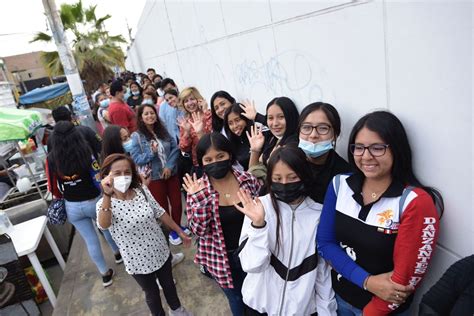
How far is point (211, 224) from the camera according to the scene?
6.74 ft

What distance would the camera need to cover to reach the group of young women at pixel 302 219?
4.55 ft

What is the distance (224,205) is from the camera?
205cm

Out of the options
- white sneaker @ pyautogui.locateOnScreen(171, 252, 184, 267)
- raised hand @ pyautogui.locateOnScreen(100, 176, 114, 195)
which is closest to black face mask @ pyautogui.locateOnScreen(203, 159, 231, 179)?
raised hand @ pyautogui.locateOnScreen(100, 176, 114, 195)

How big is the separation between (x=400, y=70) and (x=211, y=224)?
1450 millimetres

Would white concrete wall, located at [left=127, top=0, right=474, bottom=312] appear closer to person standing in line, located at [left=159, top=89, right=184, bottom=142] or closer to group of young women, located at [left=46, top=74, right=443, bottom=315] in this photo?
group of young women, located at [left=46, top=74, right=443, bottom=315]

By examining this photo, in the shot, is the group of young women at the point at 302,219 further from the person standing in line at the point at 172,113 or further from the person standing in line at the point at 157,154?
the person standing in line at the point at 172,113

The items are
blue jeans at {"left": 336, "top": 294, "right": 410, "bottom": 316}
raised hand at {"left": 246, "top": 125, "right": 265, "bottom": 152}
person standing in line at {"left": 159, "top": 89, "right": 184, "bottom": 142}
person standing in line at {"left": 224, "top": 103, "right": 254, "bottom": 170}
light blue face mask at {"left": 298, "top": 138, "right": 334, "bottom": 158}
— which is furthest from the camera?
person standing in line at {"left": 159, "top": 89, "right": 184, "bottom": 142}

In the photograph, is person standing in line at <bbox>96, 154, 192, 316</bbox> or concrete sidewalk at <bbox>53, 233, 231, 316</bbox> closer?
person standing in line at <bbox>96, 154, 192, 316</bbox>

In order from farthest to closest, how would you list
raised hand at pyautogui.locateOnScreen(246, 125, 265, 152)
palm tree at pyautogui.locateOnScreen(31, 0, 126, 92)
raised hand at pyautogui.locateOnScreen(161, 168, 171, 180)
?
palm tree at pyautogui.locateOnScreen(31, 0, 126, 92) → raised hand at pyautogui.locateOnScreen(161, 168, 171, 180) → raised hand at pyautogui.locateOnScreen(246, 125, 265, 152)

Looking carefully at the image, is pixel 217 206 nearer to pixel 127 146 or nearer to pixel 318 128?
pixel 318 128

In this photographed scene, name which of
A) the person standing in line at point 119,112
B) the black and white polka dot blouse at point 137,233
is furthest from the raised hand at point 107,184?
the person standing in line at point 119,112

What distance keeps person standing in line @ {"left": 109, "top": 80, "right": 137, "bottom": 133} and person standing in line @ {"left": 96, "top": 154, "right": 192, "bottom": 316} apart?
2659 mm

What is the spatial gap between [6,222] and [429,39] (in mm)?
4458

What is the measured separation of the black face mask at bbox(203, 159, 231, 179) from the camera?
6.77ft
